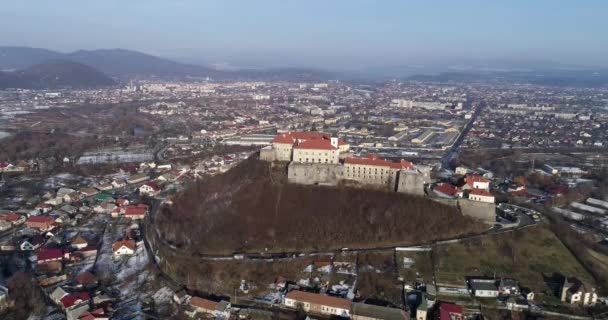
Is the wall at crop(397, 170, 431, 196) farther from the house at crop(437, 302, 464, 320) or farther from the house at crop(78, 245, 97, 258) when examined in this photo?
the house at crop(78, 245, 97, 258)

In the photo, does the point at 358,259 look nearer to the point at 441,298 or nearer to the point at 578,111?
the point at 441,298

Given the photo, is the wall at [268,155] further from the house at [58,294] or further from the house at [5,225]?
the house at [5,225]

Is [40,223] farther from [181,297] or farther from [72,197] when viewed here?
[181,297]

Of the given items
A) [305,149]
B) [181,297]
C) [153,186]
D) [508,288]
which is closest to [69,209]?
[153,186]

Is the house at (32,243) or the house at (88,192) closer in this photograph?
the house at (32,243)

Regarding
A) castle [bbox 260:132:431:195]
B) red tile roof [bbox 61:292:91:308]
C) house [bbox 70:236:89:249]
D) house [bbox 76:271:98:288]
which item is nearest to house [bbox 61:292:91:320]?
red tile roof [bbox 61:292:91:308]

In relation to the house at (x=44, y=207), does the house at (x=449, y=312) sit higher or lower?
higher

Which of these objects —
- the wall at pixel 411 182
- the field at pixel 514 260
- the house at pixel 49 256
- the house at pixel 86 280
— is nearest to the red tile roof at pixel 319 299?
the field at pixel 514 260
